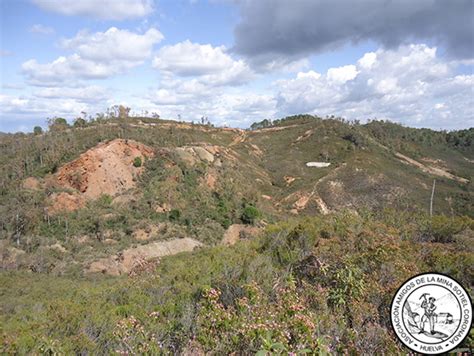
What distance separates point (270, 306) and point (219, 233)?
1067 inches

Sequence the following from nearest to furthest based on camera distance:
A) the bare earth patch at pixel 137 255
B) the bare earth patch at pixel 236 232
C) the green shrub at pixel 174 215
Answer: the bare earth patch at pixel 137 255
the green shrub at pixel 174 215
the bare earth patch at pixel 236 232

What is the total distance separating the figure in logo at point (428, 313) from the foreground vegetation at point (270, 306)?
1193mm

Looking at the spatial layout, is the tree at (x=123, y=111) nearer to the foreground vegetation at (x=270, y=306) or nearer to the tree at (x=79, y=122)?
the tree at (x=79, y=122)

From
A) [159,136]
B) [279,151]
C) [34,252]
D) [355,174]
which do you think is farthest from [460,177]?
[34,252]

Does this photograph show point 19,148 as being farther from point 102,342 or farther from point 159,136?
point 102,342

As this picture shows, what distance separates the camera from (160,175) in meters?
35.8

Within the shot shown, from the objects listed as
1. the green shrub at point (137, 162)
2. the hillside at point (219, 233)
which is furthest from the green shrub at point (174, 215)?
the green shrub at point (137, 162)

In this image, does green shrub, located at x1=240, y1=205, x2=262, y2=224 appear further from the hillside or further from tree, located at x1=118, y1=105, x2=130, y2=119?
tree, located at x1=118, y1=105, x2=130, y2=119

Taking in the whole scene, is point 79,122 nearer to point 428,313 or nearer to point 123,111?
point 123,111

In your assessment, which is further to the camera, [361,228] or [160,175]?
[160,175]

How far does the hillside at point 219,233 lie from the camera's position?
609cm

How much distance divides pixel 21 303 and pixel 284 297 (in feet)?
48.1

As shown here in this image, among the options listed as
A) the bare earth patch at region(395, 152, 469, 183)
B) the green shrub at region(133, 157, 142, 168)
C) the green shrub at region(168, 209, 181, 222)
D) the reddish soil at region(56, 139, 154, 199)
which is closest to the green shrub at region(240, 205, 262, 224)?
the green shrub at region(168, 209, 181, 222)

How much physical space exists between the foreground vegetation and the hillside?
0.04m
